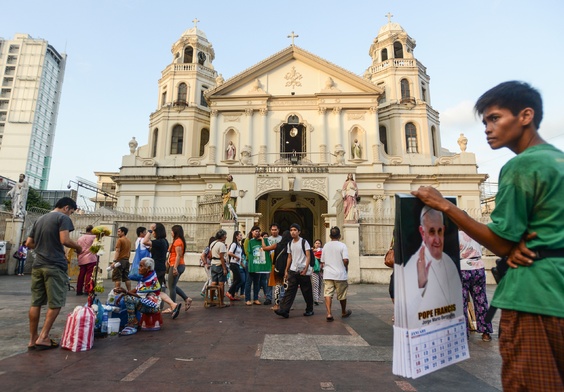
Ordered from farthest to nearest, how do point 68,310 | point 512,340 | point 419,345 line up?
1. point 68,310
2. point 419,345
3. point 512,340

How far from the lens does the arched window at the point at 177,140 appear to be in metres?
27.4

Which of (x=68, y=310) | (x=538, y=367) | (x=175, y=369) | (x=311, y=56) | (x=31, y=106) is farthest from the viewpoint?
(x=31, y=106)

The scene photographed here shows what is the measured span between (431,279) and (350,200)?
449 inches

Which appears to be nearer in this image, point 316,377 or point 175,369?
point 316,377

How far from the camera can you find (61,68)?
7494cm

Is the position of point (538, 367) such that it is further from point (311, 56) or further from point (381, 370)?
point (311, 56)

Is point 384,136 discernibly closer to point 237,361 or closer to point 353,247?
point 353,247

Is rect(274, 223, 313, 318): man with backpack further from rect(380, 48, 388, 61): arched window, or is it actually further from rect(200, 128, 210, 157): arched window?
rect(380, 48, 388, 61): arched window

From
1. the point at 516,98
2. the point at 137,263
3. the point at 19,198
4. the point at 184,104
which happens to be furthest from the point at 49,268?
the point at 184,104

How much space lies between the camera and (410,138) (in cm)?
2658

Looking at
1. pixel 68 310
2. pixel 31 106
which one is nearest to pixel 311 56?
pixel 68 310

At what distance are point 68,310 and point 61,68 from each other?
87787 millimetres

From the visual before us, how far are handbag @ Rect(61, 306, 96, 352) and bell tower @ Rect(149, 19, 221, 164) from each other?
909 inches

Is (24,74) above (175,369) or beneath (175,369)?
above
